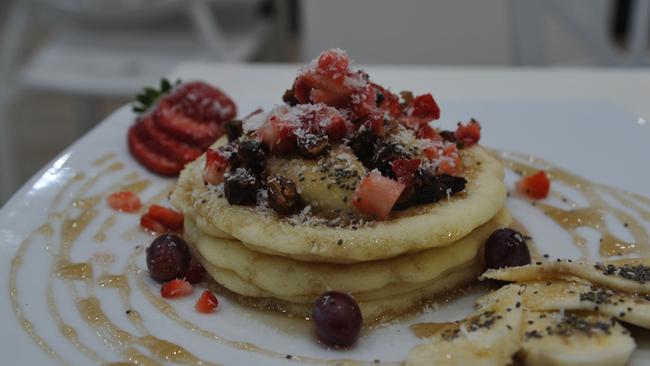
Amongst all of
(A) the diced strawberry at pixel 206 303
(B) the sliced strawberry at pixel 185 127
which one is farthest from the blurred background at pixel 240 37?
(A) the diced strawberry at pixel 206 303

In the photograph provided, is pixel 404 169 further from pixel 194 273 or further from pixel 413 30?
pixel 413 30

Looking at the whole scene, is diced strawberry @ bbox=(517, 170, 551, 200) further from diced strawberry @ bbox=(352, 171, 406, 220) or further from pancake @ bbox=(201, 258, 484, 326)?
diced strawberry @ bbox=(352, 171, 406, 220)

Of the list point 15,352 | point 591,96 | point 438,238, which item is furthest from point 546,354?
point 591,96

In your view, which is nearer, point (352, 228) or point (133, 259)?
point (352, 228)

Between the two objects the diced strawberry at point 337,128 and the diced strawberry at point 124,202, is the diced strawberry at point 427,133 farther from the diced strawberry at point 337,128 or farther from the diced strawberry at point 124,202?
Answer: the diced strawberry at point 124,202

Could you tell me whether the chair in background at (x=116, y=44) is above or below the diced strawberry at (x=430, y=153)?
below

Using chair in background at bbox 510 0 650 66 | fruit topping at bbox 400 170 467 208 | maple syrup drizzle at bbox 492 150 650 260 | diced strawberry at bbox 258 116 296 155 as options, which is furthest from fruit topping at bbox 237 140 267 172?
chair in background at bbox 510 0 650 66

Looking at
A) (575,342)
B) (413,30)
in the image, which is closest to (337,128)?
(575,342)
